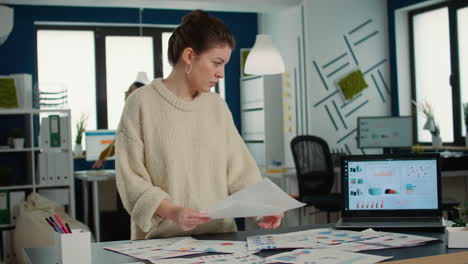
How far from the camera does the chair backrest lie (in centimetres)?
527

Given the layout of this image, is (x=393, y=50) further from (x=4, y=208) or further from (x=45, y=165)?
(x=4, y=208)

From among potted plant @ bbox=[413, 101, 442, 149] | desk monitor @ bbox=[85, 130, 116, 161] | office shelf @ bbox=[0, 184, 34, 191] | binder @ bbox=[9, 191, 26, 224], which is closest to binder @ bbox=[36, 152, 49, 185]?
office shelf @ bbox=[0, 184, 34, 191]

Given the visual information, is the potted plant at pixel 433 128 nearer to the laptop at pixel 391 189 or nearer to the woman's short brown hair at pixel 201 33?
the laptop at pixel 391 189

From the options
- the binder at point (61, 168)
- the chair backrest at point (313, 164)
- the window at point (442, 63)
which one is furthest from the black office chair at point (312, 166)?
the binder at point (61, 168)

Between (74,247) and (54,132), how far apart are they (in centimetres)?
433

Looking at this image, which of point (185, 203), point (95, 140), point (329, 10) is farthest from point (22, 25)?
point (185, 203)

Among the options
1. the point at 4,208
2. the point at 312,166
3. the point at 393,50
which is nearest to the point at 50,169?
the point at 4,208

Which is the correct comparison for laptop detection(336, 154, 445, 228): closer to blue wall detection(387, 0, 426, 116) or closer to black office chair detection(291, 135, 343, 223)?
black office chair detection(291, 135, 343, 223)

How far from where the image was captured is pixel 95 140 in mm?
6359

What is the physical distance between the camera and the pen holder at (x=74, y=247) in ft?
4.65

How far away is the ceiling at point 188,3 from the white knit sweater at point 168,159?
410cm

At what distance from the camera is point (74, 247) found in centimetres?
142

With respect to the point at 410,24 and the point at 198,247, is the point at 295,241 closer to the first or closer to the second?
the point at 198,247

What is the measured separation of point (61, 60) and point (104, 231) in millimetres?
2244
